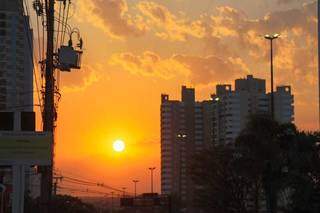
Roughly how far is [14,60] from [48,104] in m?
16.2

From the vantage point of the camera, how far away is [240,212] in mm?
45562

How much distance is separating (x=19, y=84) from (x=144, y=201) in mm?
33200

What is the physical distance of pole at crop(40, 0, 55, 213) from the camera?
2402 cm

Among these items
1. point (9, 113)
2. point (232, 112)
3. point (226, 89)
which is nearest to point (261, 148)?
point (9, 113)

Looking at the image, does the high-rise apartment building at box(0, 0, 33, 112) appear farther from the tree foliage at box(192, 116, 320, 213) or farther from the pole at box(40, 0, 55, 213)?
the tree foliage at box(192, 116, 320, 213)

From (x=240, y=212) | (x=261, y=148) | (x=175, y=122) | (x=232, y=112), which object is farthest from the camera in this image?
(x=175, y=122)

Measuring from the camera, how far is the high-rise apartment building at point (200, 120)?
220 feet

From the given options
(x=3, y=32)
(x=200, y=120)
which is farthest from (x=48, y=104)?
(x=200, y=120)

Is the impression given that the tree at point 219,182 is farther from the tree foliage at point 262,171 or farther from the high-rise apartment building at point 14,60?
the high-rise apartment building at point 14,60

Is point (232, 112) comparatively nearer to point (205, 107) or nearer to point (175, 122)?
point (205, 107)

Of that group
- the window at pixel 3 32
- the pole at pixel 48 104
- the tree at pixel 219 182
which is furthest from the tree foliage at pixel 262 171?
the window at pixel 3 32

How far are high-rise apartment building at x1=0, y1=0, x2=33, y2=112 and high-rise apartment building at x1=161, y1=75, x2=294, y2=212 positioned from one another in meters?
13.0

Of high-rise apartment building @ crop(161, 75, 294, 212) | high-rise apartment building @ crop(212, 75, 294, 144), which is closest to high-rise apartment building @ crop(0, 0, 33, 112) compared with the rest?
high-rise apartment building @ crop(161, 75, 294, 212)

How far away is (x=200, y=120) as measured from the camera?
8838 cm
